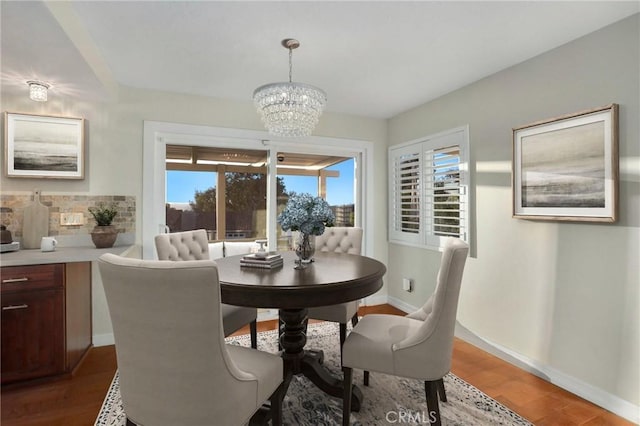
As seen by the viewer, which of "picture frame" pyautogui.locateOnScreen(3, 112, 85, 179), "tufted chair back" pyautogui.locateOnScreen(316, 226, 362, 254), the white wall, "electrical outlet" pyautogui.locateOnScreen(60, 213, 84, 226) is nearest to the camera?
the white wall

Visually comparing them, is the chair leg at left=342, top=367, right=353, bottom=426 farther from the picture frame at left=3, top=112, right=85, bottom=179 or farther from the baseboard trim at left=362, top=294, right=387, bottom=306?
the picture frame at left=3, top=112, right=85, bottom=179

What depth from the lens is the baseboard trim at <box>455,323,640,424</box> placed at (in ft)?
6.32

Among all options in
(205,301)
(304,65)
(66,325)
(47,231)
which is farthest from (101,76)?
(205,301)

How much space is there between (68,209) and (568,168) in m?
4.05

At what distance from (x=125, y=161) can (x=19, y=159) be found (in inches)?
30.3

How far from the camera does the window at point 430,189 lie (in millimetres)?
3113

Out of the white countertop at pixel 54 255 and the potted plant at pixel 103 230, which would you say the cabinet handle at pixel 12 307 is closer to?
the white countertop at pixel 54 255

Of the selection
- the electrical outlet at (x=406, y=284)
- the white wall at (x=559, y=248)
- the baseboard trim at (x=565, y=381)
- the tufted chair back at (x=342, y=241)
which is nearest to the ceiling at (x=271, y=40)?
the white wall at (x=559, y=248)

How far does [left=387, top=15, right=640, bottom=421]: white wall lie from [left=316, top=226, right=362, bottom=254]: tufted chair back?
109 centimetres

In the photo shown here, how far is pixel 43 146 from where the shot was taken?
9.03 feet

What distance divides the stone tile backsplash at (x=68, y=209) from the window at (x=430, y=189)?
2.95 m

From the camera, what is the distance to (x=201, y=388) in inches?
46.0

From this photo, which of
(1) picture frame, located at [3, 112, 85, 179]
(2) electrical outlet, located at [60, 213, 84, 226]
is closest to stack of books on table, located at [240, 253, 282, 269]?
(2) electrical outlet, located at [60, 213, 84, 226]

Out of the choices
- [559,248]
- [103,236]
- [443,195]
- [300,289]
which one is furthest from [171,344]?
[443,195]
